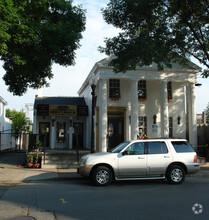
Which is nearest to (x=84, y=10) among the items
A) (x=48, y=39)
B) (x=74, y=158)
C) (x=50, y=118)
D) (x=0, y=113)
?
(x=48, y=39)

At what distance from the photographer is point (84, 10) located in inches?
554

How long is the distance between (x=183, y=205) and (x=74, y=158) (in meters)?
9.73

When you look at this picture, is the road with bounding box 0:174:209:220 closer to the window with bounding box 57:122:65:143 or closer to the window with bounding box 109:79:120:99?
the window with bounding box 109:79:120:99

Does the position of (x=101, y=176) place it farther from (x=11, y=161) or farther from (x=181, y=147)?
(x=11, y=161)

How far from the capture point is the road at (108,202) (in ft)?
17.9

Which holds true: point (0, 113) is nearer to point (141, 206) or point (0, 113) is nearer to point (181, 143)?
point (181, 143)

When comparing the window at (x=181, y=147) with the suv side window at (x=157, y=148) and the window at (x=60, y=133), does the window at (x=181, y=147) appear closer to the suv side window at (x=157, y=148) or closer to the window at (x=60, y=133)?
the suv side window at (x=157, y=148)

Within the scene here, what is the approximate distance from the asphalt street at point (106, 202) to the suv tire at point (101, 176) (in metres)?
0.27

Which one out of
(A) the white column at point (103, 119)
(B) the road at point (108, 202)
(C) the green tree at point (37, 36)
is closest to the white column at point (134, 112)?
(A) the white column at point (103, 119)

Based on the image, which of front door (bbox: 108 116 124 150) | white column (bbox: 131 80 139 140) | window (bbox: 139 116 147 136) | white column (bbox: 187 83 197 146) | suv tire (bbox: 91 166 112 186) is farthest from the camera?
window (bbox: 139 116 147 136)

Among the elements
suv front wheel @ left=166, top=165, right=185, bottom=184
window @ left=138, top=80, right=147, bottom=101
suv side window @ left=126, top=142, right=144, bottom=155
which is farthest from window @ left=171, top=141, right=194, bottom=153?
window @ left=138, top=80, right=147, bottom=101

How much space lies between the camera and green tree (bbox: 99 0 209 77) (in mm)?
12703

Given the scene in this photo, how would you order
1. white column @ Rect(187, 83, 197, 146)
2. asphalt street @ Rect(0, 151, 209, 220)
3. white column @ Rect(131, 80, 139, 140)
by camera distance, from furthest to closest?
white column @ Rect(187, 83, 197, 146)
white column @ Rect(131, 80, 139, 140)
asphalt street @ Rect(0, 151, 209, 220)

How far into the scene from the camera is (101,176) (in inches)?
352
